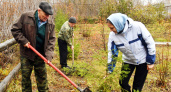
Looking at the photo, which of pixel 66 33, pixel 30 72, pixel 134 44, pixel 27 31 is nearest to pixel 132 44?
pixel 134 44

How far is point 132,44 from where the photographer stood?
2.77m

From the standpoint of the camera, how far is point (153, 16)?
8992mm

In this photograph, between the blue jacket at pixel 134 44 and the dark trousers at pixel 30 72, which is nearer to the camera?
the blue jacket at pixel 134 44

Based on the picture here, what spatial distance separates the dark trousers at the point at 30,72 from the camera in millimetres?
3004

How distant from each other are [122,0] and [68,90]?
7103mm

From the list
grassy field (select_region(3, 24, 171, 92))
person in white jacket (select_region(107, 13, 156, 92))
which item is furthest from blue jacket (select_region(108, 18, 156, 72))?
grassy field (select_region(3, 24, 171, 92))

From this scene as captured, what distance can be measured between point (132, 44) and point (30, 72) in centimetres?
193

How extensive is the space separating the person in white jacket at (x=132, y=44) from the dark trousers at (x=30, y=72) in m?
1.36

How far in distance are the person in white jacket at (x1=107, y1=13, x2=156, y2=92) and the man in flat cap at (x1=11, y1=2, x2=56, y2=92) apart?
1146 millimetres

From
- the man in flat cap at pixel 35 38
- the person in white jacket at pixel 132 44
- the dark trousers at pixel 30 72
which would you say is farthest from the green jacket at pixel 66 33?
the person in white jacket at pixel 132 44

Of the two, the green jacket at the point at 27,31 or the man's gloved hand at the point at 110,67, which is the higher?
the green jacket at the point at 27,31

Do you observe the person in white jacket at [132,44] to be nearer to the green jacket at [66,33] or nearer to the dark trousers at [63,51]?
the green jacket at [66,33]

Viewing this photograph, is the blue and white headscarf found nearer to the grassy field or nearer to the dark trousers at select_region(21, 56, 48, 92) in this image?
the grassy field

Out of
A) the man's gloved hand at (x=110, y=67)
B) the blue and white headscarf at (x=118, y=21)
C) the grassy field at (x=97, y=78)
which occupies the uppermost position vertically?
the blue and white headscarf at (x=118, y=21)
